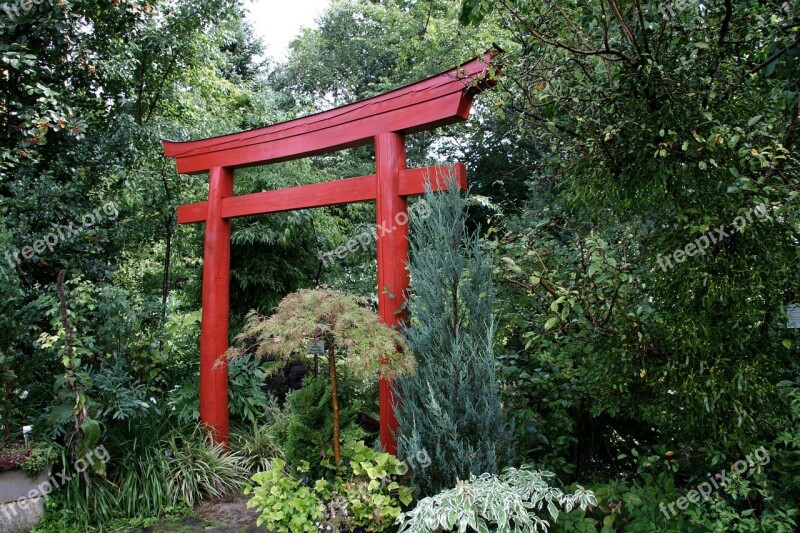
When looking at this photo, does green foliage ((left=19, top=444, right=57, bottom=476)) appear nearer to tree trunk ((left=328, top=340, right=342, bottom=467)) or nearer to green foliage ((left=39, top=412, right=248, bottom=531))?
green foliage ((left=39, top=412, right=248, bottom=531))

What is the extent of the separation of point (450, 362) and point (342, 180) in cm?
146

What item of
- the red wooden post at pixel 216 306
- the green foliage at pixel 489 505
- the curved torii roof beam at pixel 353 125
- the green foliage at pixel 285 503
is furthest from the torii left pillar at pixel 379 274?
the green foliage at pixel 489 505

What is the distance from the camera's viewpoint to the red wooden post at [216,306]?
13.5ft

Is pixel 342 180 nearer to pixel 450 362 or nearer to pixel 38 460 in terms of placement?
pixel 450 362

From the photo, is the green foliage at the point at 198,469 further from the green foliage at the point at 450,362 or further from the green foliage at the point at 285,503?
the green foliage at the point at 450,362

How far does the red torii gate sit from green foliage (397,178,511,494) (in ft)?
0.83

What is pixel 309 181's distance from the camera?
584 cm

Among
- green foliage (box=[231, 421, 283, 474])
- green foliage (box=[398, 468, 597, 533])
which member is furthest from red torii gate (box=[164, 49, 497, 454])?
green foliage (box=[398, 468, 597, 533])

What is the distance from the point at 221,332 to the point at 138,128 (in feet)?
7.46

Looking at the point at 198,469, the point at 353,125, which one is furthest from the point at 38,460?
the point at 353,125

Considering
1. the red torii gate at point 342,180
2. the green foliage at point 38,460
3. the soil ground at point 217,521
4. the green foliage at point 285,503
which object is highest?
the red torii gate at point 342,180

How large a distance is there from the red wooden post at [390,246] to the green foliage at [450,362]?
0.78 ft

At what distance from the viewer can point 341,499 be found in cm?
277

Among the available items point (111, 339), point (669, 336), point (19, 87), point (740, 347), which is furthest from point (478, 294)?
point (19, 87)
